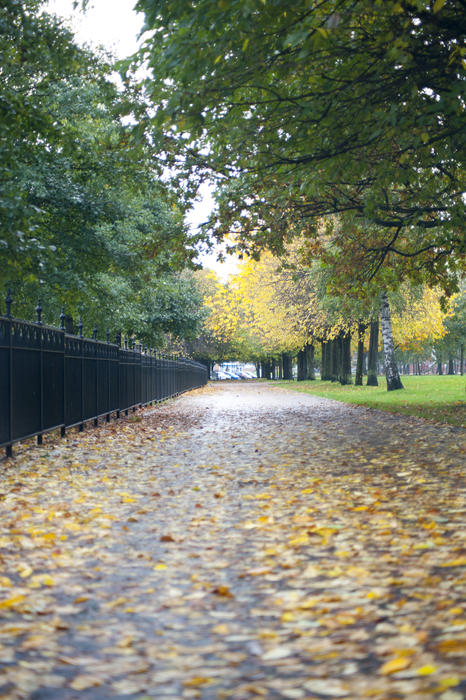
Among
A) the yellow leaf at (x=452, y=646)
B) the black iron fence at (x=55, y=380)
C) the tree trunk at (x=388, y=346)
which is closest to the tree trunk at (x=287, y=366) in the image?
the tree trunk at (x=388, y=346)

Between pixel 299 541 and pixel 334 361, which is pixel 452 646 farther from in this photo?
pixel 334 361

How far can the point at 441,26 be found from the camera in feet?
29.2

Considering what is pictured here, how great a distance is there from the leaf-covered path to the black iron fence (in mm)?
977

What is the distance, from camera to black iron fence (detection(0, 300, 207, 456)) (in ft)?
31.4

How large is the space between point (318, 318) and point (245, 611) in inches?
1287

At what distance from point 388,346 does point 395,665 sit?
2542 cm

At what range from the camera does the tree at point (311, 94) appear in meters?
7.48

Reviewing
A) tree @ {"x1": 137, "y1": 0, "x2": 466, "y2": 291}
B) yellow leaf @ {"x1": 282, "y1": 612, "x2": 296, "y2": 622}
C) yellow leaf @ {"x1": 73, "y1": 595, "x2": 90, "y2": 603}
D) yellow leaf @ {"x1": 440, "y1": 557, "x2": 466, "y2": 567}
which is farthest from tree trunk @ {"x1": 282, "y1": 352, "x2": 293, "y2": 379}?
yellow leaf @ {"x1": 282, "y1": 612, "x2": 296, "y2": 622}

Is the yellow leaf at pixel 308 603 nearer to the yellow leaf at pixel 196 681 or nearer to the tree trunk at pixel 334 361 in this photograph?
the yellow leaf at pixel 196 681

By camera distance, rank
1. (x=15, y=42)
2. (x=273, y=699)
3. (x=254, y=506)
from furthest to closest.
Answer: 1. (x=15, y=42)
2. (x=254, y=506)
3. (x=273, y=699)

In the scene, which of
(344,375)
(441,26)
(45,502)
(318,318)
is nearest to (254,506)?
(45,502)

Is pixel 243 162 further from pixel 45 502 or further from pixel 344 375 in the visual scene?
pixel 344 375

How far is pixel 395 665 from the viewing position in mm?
3119

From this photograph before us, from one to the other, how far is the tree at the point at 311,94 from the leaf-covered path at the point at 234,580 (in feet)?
13.6
